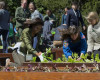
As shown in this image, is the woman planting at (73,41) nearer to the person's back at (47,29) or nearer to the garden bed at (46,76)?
the garden bed at (46,76)

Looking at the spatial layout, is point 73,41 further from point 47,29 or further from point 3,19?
point 47,29

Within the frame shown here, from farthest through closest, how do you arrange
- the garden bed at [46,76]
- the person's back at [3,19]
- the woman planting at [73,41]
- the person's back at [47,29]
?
the person's back at [47,29], the person's back at [3,19], the woman planting at [73,41], the garden bed at [46,76]

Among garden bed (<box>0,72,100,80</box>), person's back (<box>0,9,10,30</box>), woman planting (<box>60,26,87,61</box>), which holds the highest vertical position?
person's back (<box>0,9,10,30</box>)

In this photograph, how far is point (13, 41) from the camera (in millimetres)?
16734

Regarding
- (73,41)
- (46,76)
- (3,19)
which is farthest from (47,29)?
(46,76)

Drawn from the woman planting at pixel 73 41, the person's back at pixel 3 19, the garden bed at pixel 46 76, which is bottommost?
the garden bed at pixel 46 76

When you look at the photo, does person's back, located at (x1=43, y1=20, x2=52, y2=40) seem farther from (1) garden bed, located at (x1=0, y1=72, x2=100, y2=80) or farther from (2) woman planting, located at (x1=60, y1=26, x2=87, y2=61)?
(1) garden bed, located at (x1=0, y1=72, x2=100, y2=80)

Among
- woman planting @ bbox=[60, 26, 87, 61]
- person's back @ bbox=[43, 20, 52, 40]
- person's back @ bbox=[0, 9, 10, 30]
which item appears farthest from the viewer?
person's back @ bbox=[43, 20, 52, 40]

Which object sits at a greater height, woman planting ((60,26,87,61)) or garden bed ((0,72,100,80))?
woman planting ((60,26,87,61))

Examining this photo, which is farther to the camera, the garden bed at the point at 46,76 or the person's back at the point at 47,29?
the person's back at the point at 47,29

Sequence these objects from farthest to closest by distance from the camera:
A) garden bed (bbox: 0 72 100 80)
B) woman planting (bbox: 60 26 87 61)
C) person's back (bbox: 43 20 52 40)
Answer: person's back (bbox: 43 20 52 40) → woman planting (bbox: 60 26 87 61) → garden bed (bbox: 0 72 100 80)

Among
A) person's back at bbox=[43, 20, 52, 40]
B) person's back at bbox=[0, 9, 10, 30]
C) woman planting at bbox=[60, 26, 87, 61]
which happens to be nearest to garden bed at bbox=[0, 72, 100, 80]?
woman planting at bbox=[60, 26, 87, 61]

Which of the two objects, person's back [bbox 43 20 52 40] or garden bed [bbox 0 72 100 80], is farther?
person's back [bbox 43 20 52 40]

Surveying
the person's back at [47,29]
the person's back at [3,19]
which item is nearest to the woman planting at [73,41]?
the person's back at [3,19]
